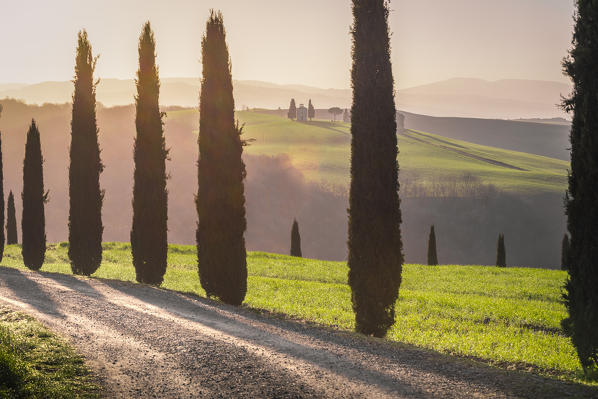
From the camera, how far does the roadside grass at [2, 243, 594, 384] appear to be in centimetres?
1363

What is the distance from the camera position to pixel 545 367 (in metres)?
12.1

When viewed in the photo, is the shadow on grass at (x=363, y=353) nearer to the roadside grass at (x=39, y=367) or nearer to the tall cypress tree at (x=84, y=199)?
the roadside grass at (x=39, y=367)

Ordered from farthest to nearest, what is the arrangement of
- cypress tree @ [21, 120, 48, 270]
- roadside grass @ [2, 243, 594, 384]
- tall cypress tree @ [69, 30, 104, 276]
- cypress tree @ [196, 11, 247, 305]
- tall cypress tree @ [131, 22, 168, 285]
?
cypress tree @ [21, 120, 48, 270] → tall cypress tree @ [69, 30, 104, 276] → tall cypress tree @ [131, 22, 168, 285] → cypress tree @ [196, 11, 247, 305] → roadside grass @ [2, 243, 594, 384]

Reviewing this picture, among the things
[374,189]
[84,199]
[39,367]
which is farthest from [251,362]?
[84,199]

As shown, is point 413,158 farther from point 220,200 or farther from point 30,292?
point 30,292

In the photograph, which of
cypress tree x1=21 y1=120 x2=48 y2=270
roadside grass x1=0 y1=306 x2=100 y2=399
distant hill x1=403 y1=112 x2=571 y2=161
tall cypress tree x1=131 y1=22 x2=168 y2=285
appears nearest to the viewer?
roadside grass x1=0 y1=306 x2=100 y2=399

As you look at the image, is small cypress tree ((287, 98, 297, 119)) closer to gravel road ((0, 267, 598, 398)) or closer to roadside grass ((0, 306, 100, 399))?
gravel road ((0, 267, 598, 398))

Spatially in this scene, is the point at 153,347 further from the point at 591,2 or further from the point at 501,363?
the point at 591,2

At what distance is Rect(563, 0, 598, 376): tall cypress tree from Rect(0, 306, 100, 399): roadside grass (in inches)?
371

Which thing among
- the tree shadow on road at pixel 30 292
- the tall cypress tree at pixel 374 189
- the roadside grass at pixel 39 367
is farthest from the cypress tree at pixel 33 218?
the tall cypress tree at pixel 374 189

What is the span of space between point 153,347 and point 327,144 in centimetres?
8832

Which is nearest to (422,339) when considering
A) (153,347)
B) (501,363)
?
(501,363)

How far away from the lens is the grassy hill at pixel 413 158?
7750 centimetres

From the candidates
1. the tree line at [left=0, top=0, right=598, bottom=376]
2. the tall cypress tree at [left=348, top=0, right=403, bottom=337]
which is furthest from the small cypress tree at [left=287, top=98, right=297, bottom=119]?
the tall cypress tree at [left=348, top=0, right=403, bottom=337]
